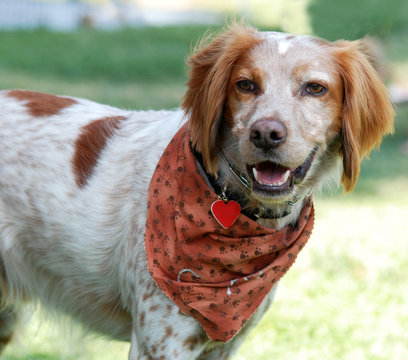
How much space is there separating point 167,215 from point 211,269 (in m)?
0.28

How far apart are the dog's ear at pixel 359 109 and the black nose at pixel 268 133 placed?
12.8 inches

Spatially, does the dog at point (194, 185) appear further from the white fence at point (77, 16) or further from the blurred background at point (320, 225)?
the white fence at point (77, 16)

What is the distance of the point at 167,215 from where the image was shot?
104 inches

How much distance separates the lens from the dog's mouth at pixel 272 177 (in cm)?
240

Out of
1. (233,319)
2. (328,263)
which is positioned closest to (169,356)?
(233,319)

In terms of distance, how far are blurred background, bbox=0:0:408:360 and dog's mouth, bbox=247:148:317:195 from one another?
2.47ft

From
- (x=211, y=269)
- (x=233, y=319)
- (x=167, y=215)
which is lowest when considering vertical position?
(x=233, y=319)

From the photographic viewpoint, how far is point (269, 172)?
245cm

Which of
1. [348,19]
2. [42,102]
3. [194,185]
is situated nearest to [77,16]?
[348,19]

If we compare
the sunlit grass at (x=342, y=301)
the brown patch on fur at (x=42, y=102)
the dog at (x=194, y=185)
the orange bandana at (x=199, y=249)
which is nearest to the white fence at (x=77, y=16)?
the sunlit grass at (x=342, y=301)

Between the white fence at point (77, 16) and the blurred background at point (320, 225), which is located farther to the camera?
the white fence at point (77, 16)

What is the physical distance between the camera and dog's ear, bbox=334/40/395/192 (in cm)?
249

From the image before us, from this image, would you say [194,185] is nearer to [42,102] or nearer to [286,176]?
[286,176]

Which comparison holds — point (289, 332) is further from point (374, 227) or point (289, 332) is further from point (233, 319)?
point (374, 227)
